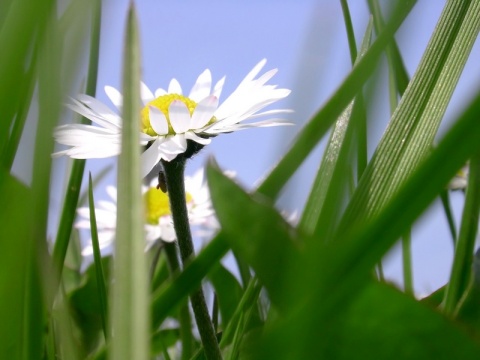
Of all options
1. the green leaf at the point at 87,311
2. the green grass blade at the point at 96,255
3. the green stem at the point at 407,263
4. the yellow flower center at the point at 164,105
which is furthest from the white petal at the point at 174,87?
the green grass blade at the point at 96,255

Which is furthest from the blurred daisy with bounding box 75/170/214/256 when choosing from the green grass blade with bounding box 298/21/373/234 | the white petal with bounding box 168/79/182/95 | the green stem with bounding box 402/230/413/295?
the green grass blade with bounding box 298/21/373/234

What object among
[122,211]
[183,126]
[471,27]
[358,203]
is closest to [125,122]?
[122,211]

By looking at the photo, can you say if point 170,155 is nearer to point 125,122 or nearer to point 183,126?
point 183,126

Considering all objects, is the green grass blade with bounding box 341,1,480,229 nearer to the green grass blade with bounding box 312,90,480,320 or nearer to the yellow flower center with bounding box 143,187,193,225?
the green grass blade with bounding box 312,90,480,320

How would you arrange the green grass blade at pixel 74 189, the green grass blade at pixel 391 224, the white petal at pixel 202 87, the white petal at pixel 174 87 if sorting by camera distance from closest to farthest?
the green grass blade at pixel 391 224 < the green grass blade at pixel 74 189 < the white petal at pixel 202 87 < the white petal at pixel 174 87

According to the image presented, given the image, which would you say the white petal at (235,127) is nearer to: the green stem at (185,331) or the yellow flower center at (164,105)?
the yellow flower center at (164,105)

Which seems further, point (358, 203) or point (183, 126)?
point (183, 126)

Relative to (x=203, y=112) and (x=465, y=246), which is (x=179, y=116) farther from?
(x=465, y=246)
